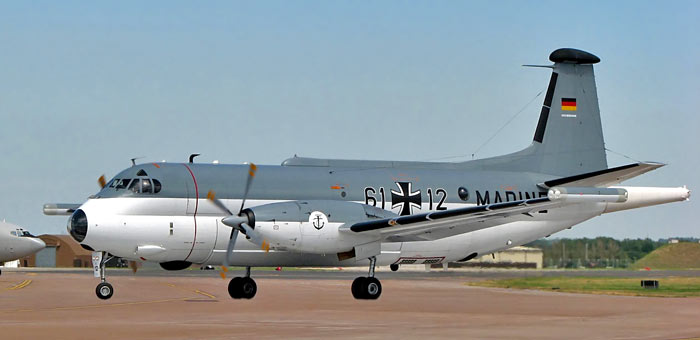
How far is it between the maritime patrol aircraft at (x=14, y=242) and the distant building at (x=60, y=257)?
46.3m

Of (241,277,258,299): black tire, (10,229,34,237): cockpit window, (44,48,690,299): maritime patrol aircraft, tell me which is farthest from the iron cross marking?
(10,229,34,237): cockpit window

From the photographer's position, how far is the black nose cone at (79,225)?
24.4m

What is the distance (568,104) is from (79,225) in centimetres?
1755

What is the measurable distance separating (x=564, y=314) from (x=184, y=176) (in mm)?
10617

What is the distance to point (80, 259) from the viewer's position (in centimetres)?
9106

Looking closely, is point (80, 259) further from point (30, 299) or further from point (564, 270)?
point (30, 299)

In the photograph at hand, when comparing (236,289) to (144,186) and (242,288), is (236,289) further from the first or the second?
(144,186)

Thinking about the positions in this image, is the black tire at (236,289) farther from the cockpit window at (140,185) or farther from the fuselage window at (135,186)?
the fuselage window at (135,186)

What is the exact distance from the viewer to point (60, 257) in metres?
91.4

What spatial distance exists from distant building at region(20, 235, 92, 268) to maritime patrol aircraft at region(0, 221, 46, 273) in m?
46.3

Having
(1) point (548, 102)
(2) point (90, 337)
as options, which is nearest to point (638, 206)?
(1) point (548, 102)

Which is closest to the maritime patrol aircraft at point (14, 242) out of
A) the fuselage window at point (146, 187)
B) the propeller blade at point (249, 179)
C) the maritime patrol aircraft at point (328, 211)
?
the maritime patrol aircraft at point (328, 211)

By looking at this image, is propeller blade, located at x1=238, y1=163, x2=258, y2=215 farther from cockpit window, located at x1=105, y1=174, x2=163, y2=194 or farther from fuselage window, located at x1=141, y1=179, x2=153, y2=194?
fuselage window, located at x1=141, y1=179, x2=153, y2=194

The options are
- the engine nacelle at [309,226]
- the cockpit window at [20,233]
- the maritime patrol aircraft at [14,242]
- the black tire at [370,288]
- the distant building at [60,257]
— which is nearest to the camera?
the engine nacelle at [309,226]
